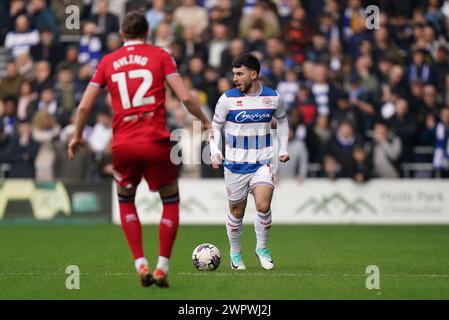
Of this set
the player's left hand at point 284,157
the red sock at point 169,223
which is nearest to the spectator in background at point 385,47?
the player's left hand at point 284,157

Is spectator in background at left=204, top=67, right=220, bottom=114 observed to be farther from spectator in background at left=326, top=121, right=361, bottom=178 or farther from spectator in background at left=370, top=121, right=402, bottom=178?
spectator in background at left=370, top=121, right=402, bottom=178

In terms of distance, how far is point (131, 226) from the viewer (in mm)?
10320

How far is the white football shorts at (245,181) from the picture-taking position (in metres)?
12.7

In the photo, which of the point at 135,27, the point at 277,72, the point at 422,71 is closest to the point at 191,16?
the point at 277,72

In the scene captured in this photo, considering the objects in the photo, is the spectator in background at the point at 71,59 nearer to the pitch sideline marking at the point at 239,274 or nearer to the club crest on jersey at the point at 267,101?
the club crest on jersey at the point at 267,101

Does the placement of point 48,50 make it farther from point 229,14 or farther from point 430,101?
point 430,101

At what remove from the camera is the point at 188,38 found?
24.5 meters

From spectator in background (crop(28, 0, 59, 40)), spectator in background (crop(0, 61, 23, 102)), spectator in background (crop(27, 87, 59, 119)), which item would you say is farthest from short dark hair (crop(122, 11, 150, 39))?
spectator in background (crop(28, 0, 59, 40))

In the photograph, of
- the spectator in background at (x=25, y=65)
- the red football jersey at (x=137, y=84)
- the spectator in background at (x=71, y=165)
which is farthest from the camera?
the spectator in background at (x=25, y=65)

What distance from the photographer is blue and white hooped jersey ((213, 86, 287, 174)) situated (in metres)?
12.7

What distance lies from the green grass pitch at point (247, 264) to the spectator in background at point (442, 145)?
191 cm

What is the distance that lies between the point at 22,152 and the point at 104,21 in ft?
12.9
